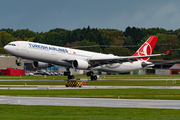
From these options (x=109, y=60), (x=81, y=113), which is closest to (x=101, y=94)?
(x=81, y=113)

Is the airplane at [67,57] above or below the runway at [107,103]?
above

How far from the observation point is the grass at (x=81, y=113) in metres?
19.0

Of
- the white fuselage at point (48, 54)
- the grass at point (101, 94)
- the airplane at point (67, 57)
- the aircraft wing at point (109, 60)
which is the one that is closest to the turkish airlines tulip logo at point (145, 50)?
the airplane at point (67, 57)

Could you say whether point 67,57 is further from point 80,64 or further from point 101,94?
point 101,94

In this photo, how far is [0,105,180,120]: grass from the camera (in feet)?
62.5

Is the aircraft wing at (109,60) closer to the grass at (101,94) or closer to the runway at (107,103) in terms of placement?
the grass at (101,94)

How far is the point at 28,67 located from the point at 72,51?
11678 cm

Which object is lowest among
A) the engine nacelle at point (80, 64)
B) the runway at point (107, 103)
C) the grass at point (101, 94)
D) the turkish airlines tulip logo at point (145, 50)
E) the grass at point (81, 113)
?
the grass at point (81, 113)

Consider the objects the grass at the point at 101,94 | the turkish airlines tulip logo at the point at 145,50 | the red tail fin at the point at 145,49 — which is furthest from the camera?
the turkish airlines tulip logo at the point at 145,50

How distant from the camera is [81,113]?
20.9m

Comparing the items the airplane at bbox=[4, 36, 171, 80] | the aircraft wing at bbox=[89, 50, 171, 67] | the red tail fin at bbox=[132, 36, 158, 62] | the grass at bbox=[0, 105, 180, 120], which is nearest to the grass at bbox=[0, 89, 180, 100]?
the grass at bbox=[0, 105, 180, 120]

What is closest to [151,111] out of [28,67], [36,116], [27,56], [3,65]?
[36,116]

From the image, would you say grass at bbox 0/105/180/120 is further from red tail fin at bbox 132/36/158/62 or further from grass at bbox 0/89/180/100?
red tail fin at bbox 132/36/158/62

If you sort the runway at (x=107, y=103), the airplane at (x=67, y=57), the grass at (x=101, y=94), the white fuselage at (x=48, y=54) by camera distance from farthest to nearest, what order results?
the airplane at (x=67, y=57) < the white fuselage at (x=48, y=54) < the grass at (x=101, y=94) < the runway at (x=107, y=103)
